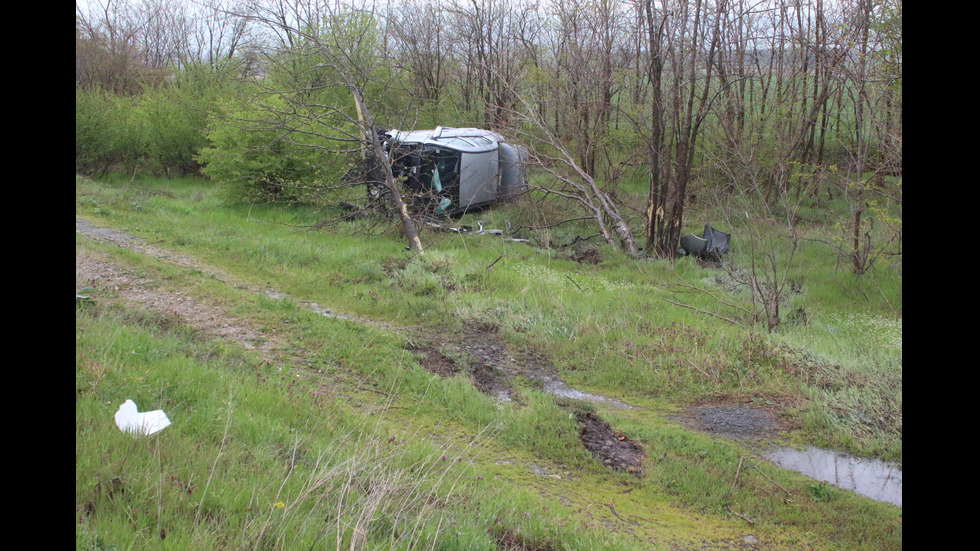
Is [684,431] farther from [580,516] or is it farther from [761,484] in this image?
[580,516]

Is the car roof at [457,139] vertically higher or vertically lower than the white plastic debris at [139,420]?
higher

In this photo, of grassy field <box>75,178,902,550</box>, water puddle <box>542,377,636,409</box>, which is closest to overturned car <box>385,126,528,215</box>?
grassy field <box>75,178,902,550</box>

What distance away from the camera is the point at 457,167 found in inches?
606

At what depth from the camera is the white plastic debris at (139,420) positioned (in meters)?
3.45

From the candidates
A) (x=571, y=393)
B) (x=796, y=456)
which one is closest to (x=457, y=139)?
(x=571, y=393)

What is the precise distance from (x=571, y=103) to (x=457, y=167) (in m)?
4.04

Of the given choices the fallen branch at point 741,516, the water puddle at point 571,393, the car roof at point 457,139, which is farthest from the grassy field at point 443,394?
the car roof at point 457,139

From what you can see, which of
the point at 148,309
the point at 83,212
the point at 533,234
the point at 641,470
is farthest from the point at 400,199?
the point at 641,470

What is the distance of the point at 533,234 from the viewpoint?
1509 centimetres

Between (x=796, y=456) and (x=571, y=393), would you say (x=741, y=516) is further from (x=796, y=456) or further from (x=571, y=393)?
(x=571, y=393)

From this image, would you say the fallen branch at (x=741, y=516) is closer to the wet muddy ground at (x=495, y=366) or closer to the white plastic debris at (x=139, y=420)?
the wet muddy ground at (x=495, y=366)

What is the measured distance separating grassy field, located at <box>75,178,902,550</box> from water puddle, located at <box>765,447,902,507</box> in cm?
16

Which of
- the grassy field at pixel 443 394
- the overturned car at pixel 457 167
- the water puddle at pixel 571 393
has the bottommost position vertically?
the water puddle at pixel 571 393

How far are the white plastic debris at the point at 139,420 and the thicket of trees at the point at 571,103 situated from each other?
672cm
